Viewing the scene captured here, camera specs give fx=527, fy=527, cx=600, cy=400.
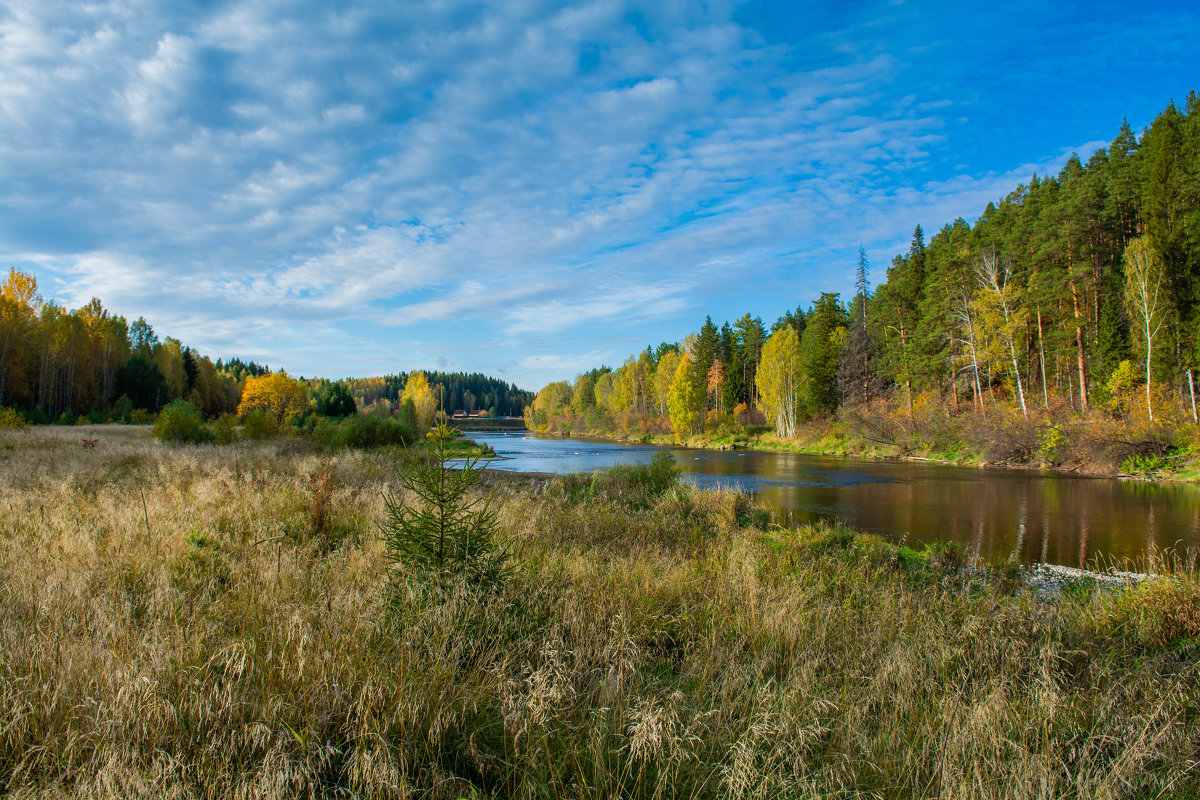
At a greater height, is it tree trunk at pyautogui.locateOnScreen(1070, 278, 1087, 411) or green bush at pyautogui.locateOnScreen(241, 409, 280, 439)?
tree trunk at pyautogui.locateOnScreen(1070, 278, 1087, 411)

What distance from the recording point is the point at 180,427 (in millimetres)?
21656

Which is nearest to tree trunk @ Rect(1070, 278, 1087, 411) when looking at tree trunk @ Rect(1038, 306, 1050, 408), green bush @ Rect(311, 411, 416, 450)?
tree trunk @ Rect(1038, 306, 1050, 408)

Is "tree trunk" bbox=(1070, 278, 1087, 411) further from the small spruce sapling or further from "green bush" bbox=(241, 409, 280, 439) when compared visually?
"green bush" bbox=(241, 409, 280, 439)

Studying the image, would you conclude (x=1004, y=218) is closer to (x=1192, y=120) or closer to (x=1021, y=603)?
(x=1192, y=120)

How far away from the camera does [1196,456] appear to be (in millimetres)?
22219

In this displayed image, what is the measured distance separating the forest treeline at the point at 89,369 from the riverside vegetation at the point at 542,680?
122 feet

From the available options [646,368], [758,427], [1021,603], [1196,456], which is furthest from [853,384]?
[1021,603]

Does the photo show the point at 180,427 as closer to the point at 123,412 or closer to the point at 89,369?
the point at 123,412

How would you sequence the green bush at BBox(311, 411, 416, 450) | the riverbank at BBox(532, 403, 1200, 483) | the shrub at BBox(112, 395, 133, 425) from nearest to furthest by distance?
1. the riverbank at BBox(532, 403, 1200, 483)
2. the green bush at BBox(311, 411, 416, 450)
3. the shrub at BBox(112, 395, 133, 425)

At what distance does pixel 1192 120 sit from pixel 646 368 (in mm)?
56476

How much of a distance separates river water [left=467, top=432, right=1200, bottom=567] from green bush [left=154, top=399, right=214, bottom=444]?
21.3 meters

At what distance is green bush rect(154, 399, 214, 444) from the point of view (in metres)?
21.4

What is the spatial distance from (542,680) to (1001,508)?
1963cm

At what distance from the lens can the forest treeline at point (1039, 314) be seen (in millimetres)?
26391
